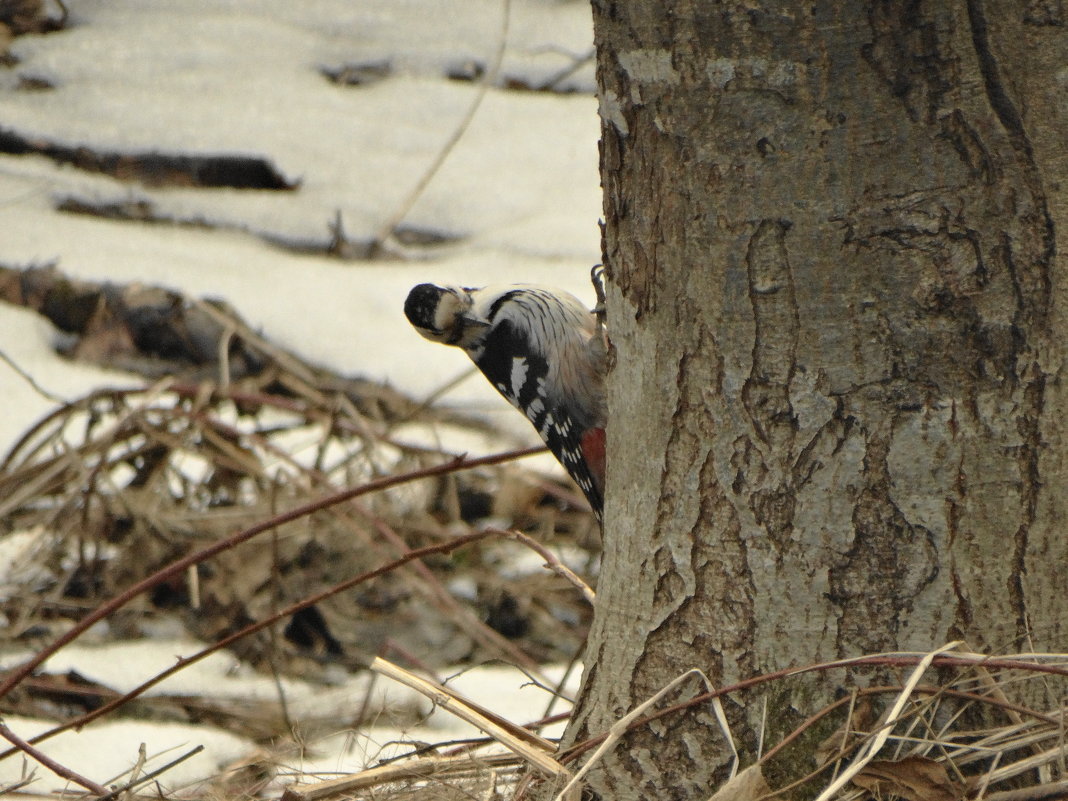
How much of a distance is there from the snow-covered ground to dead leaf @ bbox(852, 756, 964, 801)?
3.53 metres

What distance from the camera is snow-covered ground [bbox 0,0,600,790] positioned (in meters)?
5.54

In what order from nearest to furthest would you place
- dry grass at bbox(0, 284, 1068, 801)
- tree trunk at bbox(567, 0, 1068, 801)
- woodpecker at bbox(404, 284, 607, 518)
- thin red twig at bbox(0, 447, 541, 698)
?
tree trunk at bbox(567, 0, 1068, 801) → thin red twig at bbox(0, 447, 541, 698) → woodpecker at bbox(404, 284, 607, 518) → dry grass at bbox(0, 284, 1068, 801)

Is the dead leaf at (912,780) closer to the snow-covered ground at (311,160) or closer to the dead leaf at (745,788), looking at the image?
the dead leaf at (745,788)

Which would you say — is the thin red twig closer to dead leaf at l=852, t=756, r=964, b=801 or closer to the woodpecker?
dead leaf at l=852, t=756, r=964, b=801

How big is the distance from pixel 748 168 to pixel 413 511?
3083 millimetres

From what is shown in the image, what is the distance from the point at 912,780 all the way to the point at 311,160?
19.3 feet

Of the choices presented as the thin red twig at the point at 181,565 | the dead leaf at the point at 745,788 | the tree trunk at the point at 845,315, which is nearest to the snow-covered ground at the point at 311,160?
the thin red twig at the point at 181,565

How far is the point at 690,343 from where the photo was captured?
5.45 ft

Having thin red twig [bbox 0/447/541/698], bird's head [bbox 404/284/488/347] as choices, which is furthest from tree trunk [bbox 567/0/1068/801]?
bird's head [bbox 404/284/488/347]

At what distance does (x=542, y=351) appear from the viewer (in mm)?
3500

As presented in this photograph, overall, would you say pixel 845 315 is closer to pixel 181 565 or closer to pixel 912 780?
pixel 912 780

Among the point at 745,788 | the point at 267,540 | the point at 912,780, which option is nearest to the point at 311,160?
the point at 267,540

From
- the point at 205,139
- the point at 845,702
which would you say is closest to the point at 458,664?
the point at 845,702

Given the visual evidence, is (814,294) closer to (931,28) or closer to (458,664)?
(931,28)
